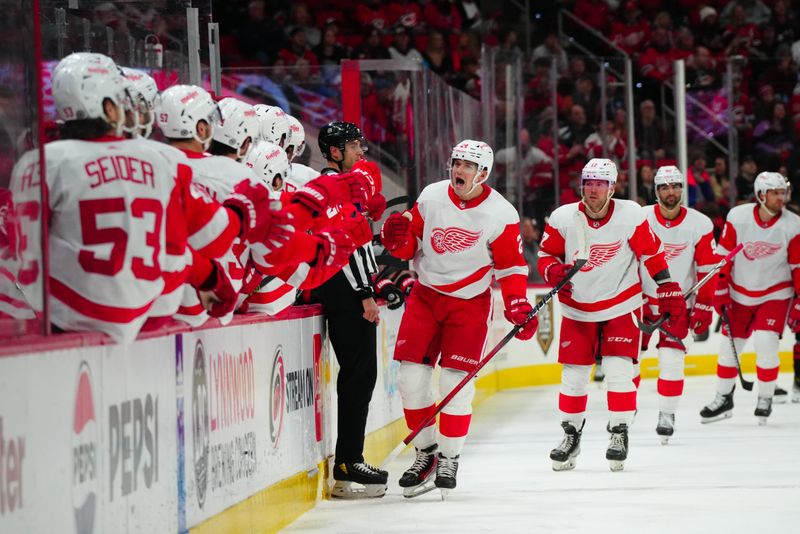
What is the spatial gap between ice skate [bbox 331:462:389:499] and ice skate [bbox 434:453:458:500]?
23cm

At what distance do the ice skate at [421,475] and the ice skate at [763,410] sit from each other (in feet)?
10.3

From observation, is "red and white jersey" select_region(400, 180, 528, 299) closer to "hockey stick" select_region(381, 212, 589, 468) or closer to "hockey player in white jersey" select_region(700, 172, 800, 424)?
"hockey stick" select_region(381, 212, 589, 468)

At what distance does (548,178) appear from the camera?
37.0 ft

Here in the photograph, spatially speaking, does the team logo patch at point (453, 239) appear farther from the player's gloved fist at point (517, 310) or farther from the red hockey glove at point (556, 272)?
the red hockey glove at point (556, 272)

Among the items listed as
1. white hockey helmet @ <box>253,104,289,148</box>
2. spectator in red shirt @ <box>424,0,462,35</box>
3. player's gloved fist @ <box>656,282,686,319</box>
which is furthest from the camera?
spectator in red shirt @ <box>424,0,462,35</box>

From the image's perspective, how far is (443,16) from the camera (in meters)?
14.3

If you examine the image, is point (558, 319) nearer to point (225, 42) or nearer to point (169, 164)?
point (225, 42)

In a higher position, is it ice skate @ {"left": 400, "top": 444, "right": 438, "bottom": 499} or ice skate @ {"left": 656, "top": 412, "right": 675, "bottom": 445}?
ice skate @ {"left": 400, "top": 444, "right": 438, "bottom": 499}

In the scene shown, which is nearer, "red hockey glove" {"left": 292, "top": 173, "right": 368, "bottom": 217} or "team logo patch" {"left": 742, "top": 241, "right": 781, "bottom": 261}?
"red hockey glove" {"left": 292, "top": 173, "right": 368, "bottom": 217}

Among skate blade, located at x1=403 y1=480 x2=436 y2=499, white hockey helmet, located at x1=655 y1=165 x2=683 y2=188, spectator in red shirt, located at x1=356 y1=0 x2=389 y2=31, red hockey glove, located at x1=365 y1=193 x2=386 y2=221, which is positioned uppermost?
spectator in red shirt, located at x1=356 y1=0 x2=389 y2=31

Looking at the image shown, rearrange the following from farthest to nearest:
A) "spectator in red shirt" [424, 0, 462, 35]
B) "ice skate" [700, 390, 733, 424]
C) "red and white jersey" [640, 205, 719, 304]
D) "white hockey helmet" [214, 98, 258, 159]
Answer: "spectator in red shirt" [424, 0, 462, 35] < "ice skate" [700, 390, 733, 424] < "red and white jersey" [640, 205, 719, 304] < "white hockey helmet" [214, 98, 258, 159]

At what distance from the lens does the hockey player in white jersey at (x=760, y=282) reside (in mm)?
8477

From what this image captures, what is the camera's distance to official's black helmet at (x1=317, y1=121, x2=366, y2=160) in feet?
18.5

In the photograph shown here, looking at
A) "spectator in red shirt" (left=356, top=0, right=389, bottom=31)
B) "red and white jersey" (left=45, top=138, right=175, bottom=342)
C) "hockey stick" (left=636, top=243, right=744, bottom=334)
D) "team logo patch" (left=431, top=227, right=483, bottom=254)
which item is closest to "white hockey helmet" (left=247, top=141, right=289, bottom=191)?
"team logo patch" (left=431, top=227, right=483, bottom=254)
